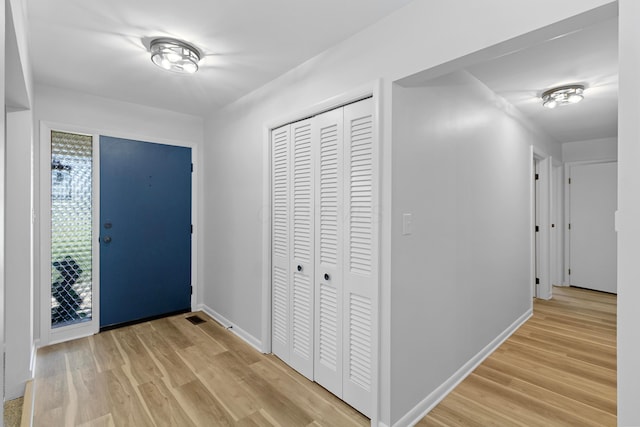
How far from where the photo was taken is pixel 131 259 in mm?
3287

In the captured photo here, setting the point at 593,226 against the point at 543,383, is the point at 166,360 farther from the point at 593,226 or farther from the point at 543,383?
the point at 593,226

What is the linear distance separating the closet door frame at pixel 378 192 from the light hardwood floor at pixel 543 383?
0.55 meters

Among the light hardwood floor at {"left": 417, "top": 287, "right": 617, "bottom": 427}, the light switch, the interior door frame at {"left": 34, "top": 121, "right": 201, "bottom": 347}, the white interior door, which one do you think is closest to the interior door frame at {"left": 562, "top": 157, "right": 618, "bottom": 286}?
the white interior door

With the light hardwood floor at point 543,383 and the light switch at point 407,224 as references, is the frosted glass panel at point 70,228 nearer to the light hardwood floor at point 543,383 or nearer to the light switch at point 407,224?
the light switch at point 407,224

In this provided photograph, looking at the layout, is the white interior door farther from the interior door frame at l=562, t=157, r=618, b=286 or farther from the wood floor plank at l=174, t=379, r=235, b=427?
the wood floor plank at l=174, t=379, r=235, b=427

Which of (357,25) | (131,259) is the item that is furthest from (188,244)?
→ (357,25)

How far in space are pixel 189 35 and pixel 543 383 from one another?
3.41m

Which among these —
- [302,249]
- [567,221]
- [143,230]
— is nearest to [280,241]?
[302,249]

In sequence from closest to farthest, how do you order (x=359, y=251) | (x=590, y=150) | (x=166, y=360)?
1. (x=359, y=251)
2. (x=166, y=360)
3. (x=590, y=150)

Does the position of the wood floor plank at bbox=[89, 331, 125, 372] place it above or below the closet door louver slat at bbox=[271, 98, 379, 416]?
below

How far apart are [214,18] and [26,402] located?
2640mm

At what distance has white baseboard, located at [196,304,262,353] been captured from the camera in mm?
2804

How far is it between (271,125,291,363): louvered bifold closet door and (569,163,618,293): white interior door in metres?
4.89

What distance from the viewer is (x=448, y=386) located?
7.16 feet
